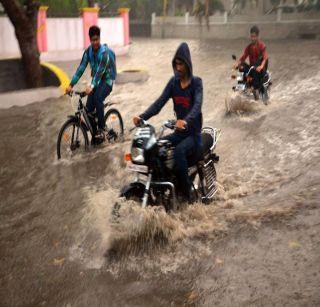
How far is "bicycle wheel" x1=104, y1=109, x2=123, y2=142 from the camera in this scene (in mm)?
8477

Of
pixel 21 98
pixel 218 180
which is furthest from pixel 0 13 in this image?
pixel 218 180

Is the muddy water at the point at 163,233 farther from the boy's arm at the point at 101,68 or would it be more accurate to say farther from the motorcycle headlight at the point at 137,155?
the boy's arm at the point at 101,68

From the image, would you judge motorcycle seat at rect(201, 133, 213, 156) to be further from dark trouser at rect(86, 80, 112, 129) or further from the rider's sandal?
the rider's sandal

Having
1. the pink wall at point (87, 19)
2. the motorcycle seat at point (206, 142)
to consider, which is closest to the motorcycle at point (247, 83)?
the motorcycle seat at point (206, 142)

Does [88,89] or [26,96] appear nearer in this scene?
[88,89]

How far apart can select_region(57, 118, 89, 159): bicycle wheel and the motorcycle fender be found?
3234 millimetres

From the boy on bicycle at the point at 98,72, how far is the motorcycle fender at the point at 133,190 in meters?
3.34

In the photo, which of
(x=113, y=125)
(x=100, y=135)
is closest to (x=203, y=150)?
(x=100, y=135)

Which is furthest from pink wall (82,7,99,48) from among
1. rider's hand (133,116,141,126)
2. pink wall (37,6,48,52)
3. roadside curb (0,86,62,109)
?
rider's hand (133,116,141,126)

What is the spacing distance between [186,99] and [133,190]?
1.18 m

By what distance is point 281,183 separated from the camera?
6.19 meters

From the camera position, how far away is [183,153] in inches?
185

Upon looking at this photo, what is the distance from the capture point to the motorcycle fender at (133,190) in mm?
4652

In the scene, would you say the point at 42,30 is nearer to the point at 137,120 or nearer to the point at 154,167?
the point at 137,120
